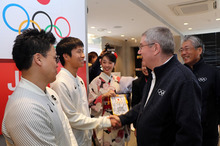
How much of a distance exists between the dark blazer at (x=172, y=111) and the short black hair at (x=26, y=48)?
79 centimetres

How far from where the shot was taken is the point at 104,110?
7.13 feet

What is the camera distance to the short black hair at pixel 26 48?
98 cm

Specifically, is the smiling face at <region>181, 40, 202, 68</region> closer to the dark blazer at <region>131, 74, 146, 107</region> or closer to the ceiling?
the dark blazer at <region>131, 74, 146, 107</region>

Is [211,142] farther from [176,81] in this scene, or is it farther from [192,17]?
[192,17]

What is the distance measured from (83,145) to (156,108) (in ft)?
2.79

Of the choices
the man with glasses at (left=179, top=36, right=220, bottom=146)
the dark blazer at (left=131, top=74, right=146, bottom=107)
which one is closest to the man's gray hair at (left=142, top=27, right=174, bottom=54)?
the man with glasses at (left=179, top=36, right=220, bottom=146)

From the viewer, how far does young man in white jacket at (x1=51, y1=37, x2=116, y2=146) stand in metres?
1.48

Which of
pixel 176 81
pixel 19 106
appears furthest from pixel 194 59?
pixel 19 106

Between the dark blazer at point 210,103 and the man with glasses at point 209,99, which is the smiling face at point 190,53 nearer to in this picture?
the man with glasses at point 209,99

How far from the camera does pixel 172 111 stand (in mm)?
1118

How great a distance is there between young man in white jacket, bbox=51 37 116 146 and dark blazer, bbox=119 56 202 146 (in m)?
0.54

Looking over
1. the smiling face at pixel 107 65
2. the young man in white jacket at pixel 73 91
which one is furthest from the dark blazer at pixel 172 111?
the smiling face at pixel 107 65

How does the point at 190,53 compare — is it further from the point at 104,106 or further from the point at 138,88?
the point at 104,106

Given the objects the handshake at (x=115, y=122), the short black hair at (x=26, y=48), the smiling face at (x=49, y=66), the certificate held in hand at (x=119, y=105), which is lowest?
the handshake at (x=115, y=122)
